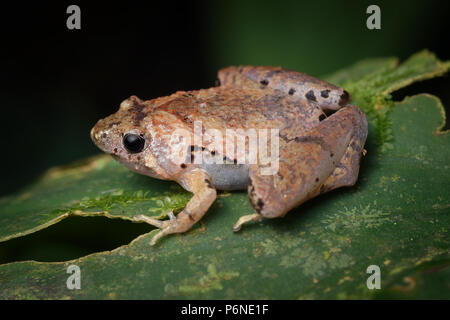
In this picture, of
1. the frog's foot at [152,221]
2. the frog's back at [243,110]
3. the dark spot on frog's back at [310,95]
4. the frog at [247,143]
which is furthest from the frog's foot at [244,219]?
the dark spot on frog's back at [310,95]

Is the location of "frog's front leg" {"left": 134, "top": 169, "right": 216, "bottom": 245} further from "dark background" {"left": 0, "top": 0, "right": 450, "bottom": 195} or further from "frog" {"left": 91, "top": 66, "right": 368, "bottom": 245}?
"dark background" {"left": 0, "top": 0, "right": 450, "bottom": 195}

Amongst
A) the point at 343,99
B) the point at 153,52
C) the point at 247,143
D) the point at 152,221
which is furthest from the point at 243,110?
the point at 153,52

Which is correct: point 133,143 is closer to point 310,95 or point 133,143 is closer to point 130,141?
point 130,141

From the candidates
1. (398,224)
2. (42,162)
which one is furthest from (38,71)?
(398,224)

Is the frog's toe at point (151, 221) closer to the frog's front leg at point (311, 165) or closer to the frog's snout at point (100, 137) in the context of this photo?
the frog's front leg at point (311, 165)

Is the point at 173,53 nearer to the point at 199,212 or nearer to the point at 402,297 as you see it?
the point at 199,212
